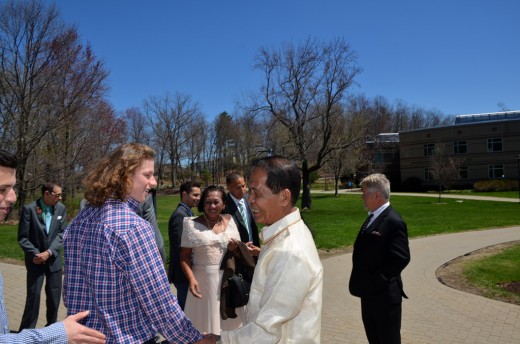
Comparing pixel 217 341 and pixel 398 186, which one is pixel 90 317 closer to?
pixel 217 341

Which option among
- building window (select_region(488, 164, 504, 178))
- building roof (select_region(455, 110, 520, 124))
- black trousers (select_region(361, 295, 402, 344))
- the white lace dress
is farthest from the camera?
building roof (select_region(455, 110, 520, 124))

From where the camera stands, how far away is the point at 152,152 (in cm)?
259

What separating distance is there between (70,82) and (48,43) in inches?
92.3

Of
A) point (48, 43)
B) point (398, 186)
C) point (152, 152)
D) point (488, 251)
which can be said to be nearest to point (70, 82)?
point (48, 43)

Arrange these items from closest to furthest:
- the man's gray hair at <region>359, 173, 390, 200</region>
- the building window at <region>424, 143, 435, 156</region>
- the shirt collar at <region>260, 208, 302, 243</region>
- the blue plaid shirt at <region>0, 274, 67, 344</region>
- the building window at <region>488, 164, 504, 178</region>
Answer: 1. the blue plaid shirt at <region>0, 274, 67, 344</region>
2. the shirt collar at <region>260, 208, 302, 243</region>
3. the man's gray hair at <region>359, 173, 390, 200</region>
4. the building window at <region>488, 164, 504, 178</region>
5. the building window at <region>424, 143, 435, 156</region>

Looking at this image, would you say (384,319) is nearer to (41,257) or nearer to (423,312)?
(423,312)

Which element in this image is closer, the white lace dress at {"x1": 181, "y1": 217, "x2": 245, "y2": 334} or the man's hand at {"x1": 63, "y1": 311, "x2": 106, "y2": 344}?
the man's hand at {"x1": 63, "y1": 311, "x2": 106, "y2": 344}

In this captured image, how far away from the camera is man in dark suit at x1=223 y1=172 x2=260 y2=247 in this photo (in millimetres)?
5207

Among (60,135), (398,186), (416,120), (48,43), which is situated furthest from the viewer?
(416,120)

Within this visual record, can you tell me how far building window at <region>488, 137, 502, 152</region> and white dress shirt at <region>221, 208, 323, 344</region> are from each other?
57376mm

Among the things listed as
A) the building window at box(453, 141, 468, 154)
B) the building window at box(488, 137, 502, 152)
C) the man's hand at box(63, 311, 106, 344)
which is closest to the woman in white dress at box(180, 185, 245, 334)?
the man's hand at box(63, 311, 106, 344)

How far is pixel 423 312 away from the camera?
695 centimetres

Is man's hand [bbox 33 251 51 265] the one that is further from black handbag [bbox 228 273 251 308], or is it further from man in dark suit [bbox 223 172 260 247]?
black handbag [bbox 228 273 251 308]

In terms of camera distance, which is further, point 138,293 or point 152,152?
point 152,152
